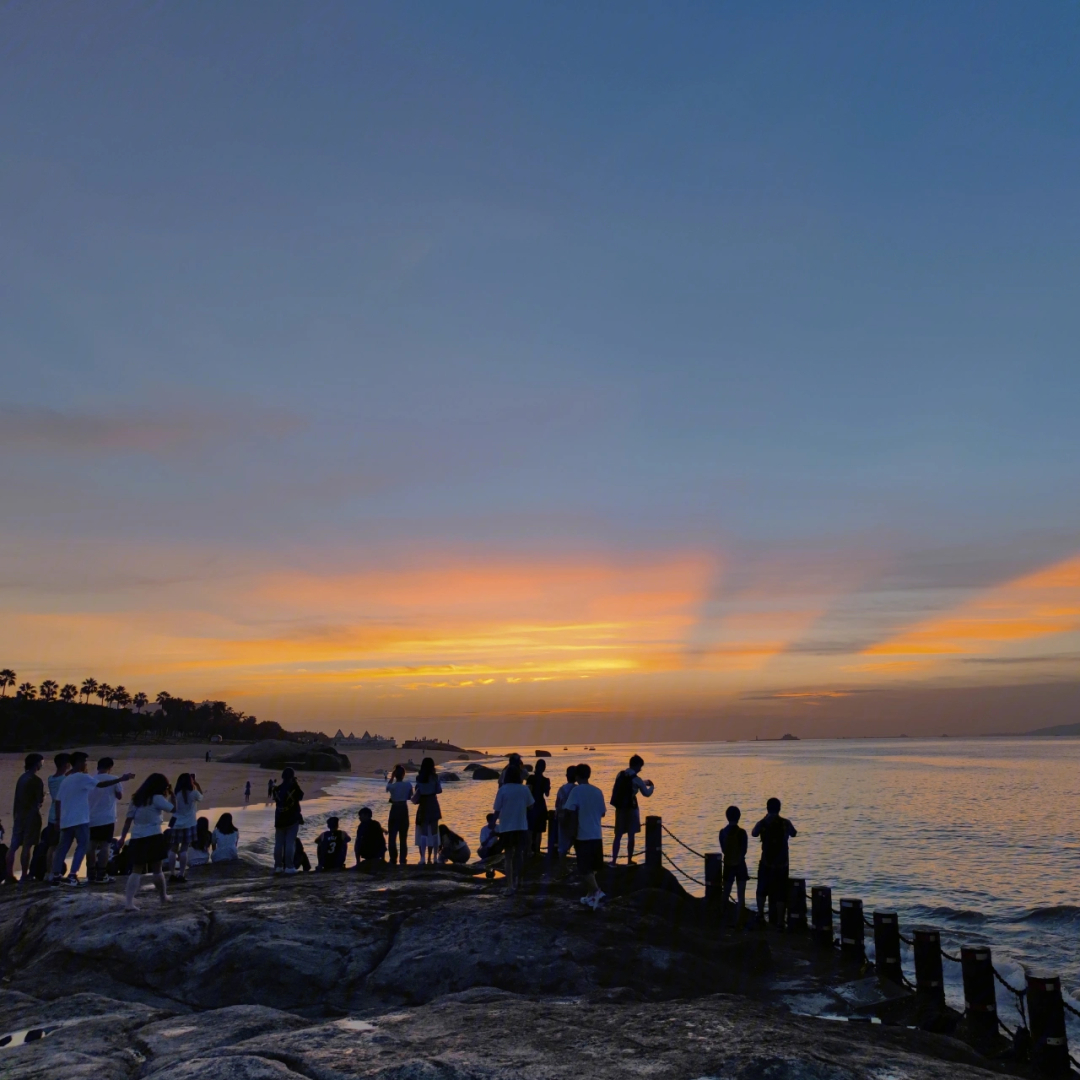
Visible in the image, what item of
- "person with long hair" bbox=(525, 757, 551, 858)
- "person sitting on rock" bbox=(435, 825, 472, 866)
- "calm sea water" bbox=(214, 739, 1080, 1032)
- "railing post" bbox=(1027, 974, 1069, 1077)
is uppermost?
"person with long hair" bbox=(525, 757, 551, 858)

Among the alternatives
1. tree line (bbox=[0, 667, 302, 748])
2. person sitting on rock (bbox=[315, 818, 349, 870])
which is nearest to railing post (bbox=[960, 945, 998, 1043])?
person sitting on rock (bbox=[315, 818, 349, 870])

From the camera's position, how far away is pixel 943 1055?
9484mm

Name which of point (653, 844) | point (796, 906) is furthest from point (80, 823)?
point (796, 906)

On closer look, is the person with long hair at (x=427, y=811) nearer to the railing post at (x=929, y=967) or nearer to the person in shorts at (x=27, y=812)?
the person in shorts at (x=27, y=812)

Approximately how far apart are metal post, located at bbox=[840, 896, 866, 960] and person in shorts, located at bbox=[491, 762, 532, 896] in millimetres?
5714

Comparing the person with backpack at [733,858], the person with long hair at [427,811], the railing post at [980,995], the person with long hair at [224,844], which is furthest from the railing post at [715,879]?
the person with long hair at [224,844]

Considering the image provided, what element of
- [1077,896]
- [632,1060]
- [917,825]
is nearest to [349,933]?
[632,1060]

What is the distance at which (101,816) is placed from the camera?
1523 cm

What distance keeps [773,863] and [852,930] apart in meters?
1.68

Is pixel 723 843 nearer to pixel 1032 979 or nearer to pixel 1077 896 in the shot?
pixel 1032 979

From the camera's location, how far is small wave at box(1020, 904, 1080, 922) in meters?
24.9

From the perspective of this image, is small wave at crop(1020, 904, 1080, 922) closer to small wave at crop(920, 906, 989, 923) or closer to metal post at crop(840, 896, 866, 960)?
small wave at crop(920, 906, 989, 923)

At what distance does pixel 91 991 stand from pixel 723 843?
10.7 m

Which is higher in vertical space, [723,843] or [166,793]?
[166,793]
